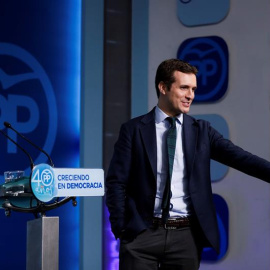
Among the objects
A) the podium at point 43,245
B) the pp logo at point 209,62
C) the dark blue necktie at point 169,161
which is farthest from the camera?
the pp logo at point 209,62

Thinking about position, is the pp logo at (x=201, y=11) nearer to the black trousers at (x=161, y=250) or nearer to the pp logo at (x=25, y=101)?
the pp logo at (x=25, y=101)

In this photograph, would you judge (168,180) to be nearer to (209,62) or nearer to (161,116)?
(161,116)

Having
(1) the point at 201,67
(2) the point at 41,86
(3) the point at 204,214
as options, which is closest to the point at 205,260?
(1) the point at 201,67

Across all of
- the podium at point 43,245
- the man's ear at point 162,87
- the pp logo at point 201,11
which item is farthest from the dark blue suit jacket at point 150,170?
the pp logo at point 201,11

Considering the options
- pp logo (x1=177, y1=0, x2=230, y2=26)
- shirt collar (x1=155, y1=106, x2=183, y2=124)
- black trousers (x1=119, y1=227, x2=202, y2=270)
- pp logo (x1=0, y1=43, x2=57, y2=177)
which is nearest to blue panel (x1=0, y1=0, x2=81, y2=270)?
pp logo (x1=0, y1=43, x2=57, y2=177)

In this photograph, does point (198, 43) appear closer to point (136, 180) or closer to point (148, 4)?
point (148, 4)

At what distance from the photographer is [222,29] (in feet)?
17.4

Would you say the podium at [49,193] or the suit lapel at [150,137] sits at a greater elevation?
the suit lapel at [150,137]

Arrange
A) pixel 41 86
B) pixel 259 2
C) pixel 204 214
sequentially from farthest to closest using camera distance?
pixel 41 86 → pixel 259 2 → pixel 204 214

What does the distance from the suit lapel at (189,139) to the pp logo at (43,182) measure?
58cm

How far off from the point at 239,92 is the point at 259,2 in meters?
0.72

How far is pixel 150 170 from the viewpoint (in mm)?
2641

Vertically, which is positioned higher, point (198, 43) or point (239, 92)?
point (198, 43)

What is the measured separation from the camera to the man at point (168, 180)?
2.60 metres
